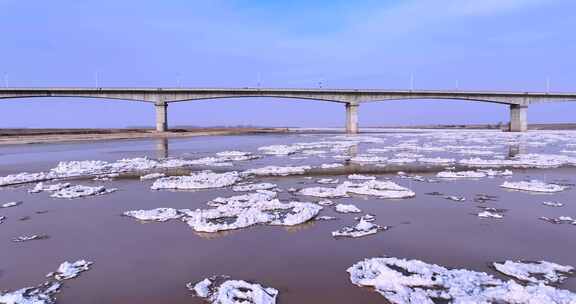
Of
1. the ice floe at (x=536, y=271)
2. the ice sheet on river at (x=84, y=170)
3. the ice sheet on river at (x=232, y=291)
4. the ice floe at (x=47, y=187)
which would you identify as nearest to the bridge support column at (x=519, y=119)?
the ice sheet on river at (x=84, y=170)

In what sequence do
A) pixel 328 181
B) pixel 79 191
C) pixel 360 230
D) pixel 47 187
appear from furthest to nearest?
pixel 328 181 → pixel 47 187 → pixel 79 191 → pixel 360 230

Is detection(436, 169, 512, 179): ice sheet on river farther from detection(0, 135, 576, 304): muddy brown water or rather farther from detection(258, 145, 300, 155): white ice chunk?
detection(258, 145, 300, 155): white ice chunk

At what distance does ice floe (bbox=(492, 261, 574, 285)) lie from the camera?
430 centimetres

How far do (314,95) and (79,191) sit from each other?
53984mm

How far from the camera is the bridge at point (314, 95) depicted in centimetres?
5631

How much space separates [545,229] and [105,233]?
24.5ft

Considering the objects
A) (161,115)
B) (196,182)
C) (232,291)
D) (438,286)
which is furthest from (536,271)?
(161,115)

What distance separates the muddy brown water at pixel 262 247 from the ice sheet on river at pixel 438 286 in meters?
0.22

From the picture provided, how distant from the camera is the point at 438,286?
4172mm

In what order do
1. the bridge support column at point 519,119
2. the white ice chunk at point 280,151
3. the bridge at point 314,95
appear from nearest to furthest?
the white ice chunk at point 280,151
the bridge at point 314,95
the bridge support column at point 519,119

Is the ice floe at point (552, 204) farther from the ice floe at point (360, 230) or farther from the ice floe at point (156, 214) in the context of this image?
the ice floe at point (156, 214)

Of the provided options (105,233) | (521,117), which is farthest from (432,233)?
(521,117)

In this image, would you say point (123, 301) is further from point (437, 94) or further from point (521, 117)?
point (521, 117)

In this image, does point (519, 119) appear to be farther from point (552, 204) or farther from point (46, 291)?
point (46, 291)
